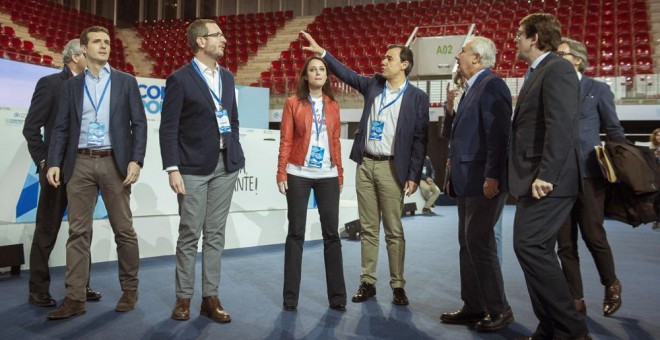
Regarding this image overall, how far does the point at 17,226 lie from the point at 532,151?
3.41 m

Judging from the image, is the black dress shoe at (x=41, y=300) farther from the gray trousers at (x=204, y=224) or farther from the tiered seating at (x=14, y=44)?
the tiered seating at (x=14, y=44)

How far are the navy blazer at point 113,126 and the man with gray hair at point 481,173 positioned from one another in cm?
166

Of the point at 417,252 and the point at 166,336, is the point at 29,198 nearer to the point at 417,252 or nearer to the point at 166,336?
the point at 166,336

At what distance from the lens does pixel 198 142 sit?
283 centimetres

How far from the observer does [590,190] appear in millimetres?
2920

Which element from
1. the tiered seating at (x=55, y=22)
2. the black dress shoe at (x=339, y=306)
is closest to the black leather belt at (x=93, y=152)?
the black dress shoe at (x=339, y=306)

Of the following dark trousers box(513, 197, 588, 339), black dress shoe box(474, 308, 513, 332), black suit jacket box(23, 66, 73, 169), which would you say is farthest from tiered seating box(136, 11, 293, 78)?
dark trousers box(513, 197, 588, 339)

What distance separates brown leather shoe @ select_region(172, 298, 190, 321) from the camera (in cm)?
280

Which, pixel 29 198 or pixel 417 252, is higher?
pixel 29 198

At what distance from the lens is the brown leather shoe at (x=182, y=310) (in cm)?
280

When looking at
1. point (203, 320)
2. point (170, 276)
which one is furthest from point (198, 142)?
point (170, 276)

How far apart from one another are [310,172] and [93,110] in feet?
3.87

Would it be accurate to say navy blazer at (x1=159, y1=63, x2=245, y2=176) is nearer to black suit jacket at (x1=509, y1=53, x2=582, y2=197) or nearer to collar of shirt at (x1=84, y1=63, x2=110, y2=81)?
collar of shirt at (x1=84, y1=63, x2=110, y2=81)

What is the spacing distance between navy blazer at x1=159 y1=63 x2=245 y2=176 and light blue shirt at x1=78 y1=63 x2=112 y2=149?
36 cm
